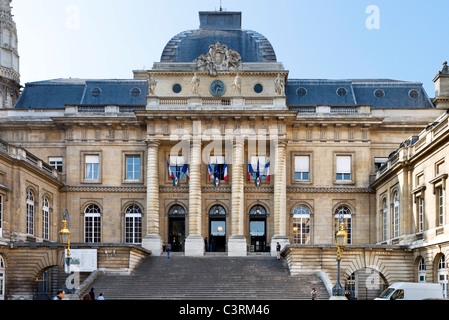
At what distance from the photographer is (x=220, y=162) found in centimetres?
4653

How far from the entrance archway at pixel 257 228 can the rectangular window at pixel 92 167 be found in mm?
11429

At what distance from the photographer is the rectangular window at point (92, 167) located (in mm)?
47094

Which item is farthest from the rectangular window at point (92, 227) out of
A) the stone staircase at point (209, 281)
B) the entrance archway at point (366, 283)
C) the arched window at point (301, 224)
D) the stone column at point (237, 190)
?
the entrance archway at point (366, 283)

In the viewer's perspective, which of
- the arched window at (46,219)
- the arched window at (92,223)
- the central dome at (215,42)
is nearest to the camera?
the arched window at (46,219)

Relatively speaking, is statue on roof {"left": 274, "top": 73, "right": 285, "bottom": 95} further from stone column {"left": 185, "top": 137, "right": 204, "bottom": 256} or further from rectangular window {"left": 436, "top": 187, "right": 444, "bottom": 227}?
rectangular window {"left": 436, "top": 187, "right": 444, "bottom": 227}

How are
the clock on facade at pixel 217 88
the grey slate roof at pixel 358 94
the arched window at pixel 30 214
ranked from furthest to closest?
the grey slate roof at pixel 358 94, the clock on facade at pixel 217 88, the arched window at pixel 30 214

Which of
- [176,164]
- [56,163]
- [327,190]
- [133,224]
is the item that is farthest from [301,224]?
[56,163]

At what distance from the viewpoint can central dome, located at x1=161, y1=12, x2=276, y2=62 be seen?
158 feet

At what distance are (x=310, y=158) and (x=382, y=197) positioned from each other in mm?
6094

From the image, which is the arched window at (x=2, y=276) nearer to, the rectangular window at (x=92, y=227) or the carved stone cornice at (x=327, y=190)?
the rectangular window at (x=92, y=227)

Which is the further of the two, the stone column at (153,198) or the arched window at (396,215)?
the stone column at (153,198)
